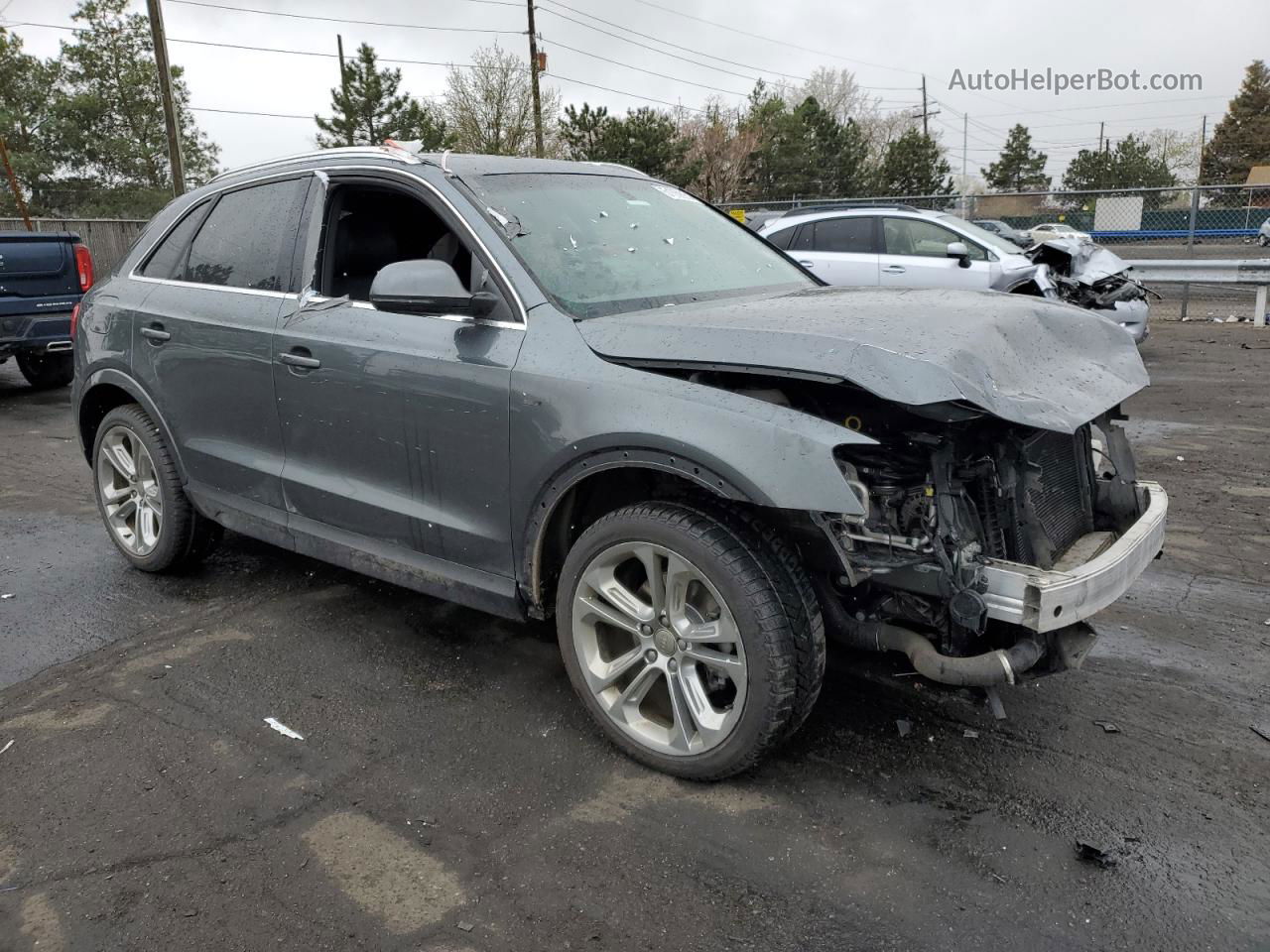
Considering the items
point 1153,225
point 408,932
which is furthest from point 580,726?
point 1153,225

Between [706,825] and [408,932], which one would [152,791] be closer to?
[408,932]

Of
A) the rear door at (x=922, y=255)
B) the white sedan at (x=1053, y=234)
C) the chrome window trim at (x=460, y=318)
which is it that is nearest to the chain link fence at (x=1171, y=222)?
the white sedan at (x=1053, y=234)

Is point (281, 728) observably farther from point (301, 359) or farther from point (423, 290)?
point (423, 290)

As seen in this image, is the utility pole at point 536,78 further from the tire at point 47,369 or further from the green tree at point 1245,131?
the green tree at point 1245,131

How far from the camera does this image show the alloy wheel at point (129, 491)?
16.0ft

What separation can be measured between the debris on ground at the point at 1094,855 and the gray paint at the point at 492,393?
1.17m

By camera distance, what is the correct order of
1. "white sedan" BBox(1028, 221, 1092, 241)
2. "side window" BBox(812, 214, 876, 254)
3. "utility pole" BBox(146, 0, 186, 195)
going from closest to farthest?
1. "side window" BBox(812, 214, 876, 254)
2. "white sedan" BBox(1028, 221, 1092, 241)
3. "utility pole" BBox(146, 0, 186, 195)

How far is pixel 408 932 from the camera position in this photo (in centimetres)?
246

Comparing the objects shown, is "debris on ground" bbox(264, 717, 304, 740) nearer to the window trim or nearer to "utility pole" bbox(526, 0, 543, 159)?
the window trim

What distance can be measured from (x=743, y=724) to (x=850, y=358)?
1099 millimetres

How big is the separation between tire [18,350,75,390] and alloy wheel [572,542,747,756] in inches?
407

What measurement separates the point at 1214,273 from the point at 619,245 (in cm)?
1301

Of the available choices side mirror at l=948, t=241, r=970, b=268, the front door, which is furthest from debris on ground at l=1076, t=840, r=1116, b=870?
side mirror at l=948, t=241, r=970, b=268

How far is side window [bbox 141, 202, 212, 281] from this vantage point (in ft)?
15.2
